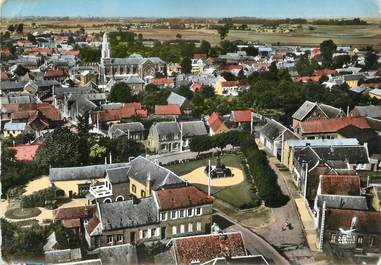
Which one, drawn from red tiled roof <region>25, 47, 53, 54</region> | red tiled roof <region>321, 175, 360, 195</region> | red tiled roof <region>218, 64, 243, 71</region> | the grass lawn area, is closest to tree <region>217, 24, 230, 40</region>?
red tiled roof <region>218, 64, 243, 71</region>

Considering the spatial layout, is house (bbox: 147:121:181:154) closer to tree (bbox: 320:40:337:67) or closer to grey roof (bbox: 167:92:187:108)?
grey roof (bbox: 167:92:187:108)

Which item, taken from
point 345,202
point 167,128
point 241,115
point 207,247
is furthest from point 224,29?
point 207,247

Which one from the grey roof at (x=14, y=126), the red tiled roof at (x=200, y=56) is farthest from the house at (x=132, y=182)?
the red tiled roof at (x=200, y=56)

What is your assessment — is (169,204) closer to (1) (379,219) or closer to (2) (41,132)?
(1) (379,219)

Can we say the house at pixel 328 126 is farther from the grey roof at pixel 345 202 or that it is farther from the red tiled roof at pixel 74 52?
the red tiled roof at pixel 74 52

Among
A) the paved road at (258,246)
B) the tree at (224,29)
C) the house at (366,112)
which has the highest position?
the tree at (224,29)

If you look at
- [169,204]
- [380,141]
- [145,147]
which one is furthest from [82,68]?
[169,204]
